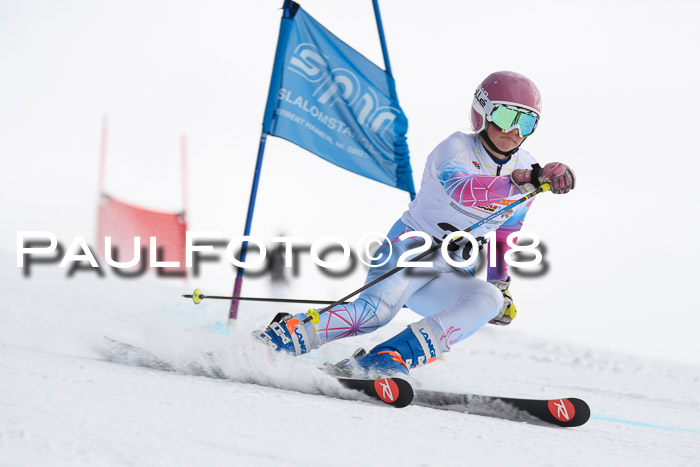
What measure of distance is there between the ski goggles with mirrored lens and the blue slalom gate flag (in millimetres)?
1758

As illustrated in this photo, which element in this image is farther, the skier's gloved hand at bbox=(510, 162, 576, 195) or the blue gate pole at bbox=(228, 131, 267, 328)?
the blue gate pole at bbox=(228, 131, 267, 328)

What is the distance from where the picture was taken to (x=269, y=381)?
245 cm

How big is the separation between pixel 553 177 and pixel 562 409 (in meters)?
0.81

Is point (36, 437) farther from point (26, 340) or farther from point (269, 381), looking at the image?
point (26, 340)

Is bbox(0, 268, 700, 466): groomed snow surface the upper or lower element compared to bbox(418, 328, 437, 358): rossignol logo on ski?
lower

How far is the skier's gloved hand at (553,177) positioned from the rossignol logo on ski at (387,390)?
0.93m

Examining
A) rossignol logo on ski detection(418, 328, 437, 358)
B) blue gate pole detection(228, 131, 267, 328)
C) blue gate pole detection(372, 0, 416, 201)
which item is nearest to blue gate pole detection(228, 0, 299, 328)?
blue gate pole detection(228, 131, 267, 328)

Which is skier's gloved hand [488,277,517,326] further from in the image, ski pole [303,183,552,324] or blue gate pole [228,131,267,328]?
blue gate pole [228,131,267,328]

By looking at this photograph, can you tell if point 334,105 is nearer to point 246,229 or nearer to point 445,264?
point 246,229

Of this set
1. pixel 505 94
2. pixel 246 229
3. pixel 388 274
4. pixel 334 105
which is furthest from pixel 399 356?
pixel 334 105

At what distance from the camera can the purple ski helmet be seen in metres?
3.04

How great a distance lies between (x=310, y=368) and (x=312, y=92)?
2560 mm

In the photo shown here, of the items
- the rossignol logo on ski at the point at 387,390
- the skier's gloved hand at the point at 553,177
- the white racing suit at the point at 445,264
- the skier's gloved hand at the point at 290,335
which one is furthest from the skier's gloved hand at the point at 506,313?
the rossignol logo on ski at the point at 387,390

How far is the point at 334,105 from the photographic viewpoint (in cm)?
481
